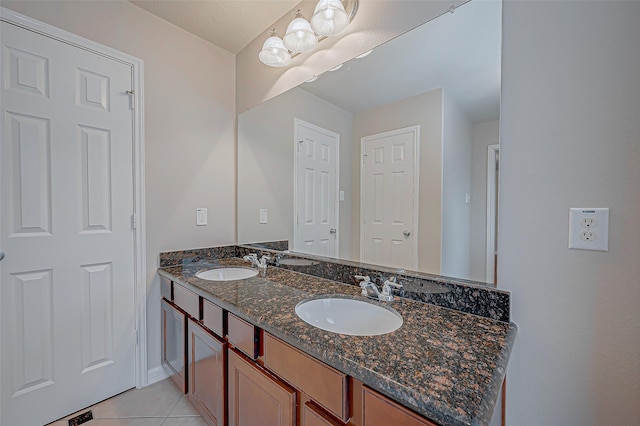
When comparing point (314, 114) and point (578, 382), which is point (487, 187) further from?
point (314, 114)

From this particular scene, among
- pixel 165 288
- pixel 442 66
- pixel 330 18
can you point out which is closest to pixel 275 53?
pixel 330 18

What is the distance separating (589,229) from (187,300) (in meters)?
1.68

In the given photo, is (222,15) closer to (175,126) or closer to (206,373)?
(175,126)

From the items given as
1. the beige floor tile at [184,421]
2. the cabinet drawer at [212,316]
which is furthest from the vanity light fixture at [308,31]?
the beige floor tile at [184,421]

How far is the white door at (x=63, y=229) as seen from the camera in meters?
1.30

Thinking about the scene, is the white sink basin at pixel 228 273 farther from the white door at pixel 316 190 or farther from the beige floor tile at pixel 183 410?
the beige floor tile at pixel 183 410

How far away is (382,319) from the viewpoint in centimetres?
101

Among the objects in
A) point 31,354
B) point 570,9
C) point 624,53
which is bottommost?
point 31,354

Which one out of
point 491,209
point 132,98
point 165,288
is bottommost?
point 165,288

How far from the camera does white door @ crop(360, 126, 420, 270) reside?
117 centimetres

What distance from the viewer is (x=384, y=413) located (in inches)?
24.3

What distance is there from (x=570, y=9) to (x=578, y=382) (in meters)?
1.05

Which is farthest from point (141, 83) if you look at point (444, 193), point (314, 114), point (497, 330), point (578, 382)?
point (578, 382)

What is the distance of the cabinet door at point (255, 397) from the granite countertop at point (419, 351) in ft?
0.62
